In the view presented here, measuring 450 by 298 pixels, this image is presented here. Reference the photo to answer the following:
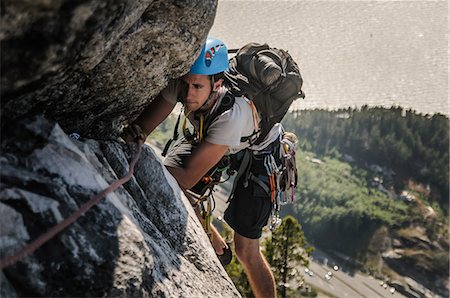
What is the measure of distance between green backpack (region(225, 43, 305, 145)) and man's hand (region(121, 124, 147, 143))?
38.3 inches

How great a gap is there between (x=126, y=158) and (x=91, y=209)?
125 centimetres

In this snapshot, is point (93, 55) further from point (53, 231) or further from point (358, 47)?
point (358, 47)

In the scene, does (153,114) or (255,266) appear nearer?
(153,114)

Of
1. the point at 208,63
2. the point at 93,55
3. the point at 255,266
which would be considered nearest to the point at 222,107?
the point at 208,63

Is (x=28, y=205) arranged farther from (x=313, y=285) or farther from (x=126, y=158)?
(x=313, y=285)

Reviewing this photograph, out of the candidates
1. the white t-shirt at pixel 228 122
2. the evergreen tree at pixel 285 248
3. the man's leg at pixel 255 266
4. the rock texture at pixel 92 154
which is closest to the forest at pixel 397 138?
the evergreen tree at pixel 285 248

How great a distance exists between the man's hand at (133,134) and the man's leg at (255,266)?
2168mm

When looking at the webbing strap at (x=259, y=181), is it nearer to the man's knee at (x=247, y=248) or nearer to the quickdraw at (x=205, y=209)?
the quickdraw at (x=205, y=209)

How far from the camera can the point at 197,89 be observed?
4.68 metres

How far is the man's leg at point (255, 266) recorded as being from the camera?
6191 mm

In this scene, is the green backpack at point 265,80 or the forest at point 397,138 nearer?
the green backpack at point 265,80

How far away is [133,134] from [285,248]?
56.1ft

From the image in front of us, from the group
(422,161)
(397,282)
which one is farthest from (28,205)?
(422,161)

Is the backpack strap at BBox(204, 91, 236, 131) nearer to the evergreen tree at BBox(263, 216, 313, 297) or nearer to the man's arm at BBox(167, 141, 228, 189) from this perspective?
the man's arm at BBox(167, 141, 228, 189)
